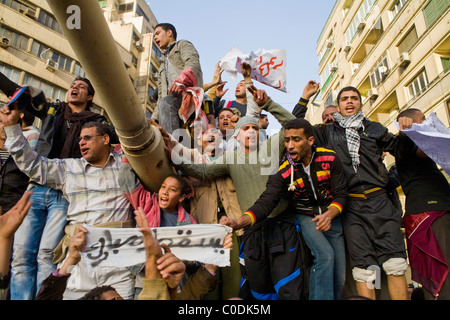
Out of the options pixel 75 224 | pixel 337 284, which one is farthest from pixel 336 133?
pixel 75 224

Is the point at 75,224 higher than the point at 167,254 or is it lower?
higher

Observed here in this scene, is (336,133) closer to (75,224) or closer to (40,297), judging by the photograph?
(75,224)

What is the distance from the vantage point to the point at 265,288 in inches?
108

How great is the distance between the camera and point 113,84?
2.25m

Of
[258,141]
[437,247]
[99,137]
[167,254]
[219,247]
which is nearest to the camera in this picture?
[167,254]

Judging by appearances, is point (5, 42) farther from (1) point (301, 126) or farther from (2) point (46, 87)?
(1) point (301, 126)

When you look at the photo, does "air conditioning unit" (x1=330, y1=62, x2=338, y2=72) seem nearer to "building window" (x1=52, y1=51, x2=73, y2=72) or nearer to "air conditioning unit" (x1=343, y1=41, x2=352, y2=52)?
"air conditioning unit" (x1=343, y1=41, x2=352, y2=52)

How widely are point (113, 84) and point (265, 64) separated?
10.9 ft

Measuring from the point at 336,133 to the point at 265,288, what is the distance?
1884 mm

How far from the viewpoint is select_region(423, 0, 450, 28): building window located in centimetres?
1462

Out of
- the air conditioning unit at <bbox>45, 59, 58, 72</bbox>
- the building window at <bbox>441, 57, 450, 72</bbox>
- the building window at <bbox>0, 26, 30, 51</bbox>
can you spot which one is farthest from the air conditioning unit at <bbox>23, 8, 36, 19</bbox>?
the building window at <bbox>441, 57, 450, 72</bbox>

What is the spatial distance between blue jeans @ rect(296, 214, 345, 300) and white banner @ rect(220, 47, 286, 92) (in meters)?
2.73

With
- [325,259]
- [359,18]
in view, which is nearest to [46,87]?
[325,259]

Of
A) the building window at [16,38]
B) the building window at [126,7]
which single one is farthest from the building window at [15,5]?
the building window at [126,7]
